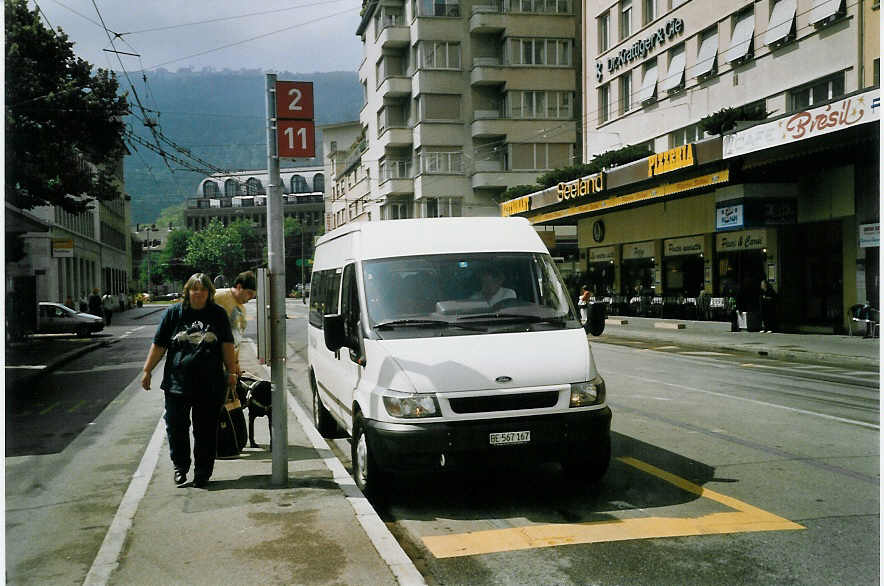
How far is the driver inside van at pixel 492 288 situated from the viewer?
22.8ft

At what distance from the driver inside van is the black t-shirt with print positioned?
2.08 meters

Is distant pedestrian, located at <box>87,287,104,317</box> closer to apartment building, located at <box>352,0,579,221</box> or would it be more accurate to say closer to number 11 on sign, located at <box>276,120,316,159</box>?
apartment building, located at <box>352,0,579,221</box>

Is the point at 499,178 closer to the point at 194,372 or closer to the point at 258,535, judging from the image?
the point at 194,372

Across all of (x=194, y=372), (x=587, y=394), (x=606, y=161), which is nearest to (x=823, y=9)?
(x=606, y=161)

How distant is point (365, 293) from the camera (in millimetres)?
6977

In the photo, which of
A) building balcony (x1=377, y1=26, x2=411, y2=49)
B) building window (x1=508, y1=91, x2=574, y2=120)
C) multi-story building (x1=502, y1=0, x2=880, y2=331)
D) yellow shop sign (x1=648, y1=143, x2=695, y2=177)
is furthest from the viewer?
building balcony (x1=377, y1=26, x2=411, y2=49)

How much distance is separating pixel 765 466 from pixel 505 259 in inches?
112

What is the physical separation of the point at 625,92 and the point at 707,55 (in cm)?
726

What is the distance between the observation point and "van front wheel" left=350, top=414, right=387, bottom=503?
6359mm

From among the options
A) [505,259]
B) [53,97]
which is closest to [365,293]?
[505,259]

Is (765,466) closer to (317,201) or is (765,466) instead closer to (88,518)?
(88,518)

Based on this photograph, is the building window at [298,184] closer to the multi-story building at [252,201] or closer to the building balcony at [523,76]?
the multi-story building at [252,201]

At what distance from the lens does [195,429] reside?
271 inches

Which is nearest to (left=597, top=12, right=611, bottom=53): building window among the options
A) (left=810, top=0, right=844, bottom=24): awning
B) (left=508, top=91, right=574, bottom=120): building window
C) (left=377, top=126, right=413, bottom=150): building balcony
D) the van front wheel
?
(left=810, top=0, right=844, bottom=24): awning
